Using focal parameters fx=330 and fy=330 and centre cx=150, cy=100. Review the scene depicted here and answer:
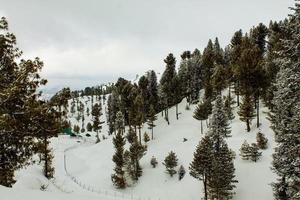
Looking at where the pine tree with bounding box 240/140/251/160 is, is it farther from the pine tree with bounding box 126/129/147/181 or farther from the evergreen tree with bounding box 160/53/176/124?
the evergreen tree with bounding box 160/53/176/124

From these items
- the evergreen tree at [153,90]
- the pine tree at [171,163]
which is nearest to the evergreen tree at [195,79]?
the evergreen tree at [153,90]

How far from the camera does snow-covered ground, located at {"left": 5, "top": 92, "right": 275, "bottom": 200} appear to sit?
1848 inches

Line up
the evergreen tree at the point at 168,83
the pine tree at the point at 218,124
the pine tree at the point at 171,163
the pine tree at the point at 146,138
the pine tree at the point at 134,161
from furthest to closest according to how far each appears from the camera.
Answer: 1. the evergreen tree at the point at 168,83
2. the pine tree at the point at 146,138
3. the pine tree at the point at 134,161
4. the pine tree at the point at 171,163
5. the pine tree at the point at 218,124

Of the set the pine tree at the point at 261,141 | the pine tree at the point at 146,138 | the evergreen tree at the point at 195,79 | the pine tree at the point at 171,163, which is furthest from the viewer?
the evergreen tree at the point at 195,79

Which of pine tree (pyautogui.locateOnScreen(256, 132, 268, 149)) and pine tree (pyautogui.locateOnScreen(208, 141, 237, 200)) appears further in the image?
pine tree (pyautogui.locateOnScreen(256, 132, 268, 149))

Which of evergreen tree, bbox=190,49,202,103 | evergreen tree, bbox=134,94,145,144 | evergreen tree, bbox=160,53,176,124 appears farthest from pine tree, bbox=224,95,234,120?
evergreen tree, bbox=190,49,202,103

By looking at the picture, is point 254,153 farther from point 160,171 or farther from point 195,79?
point 195,79

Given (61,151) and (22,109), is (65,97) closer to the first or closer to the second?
(22,109)

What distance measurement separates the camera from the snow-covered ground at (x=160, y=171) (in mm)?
46928

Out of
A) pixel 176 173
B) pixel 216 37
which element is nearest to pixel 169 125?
pixel 176 173

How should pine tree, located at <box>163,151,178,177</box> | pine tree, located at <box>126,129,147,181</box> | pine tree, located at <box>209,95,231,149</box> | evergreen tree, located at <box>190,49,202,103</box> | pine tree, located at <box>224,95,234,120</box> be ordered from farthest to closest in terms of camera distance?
evergreen tree, located at <box>190,49,202,103</box>
pine tree, located at <box>224,95,234,120</box>
pine tree, located at <box>126,129,147,181</box>
pine tree, located at <box>163,151,178,177</box>
pine tree, located at <box>209,95,231,149</box>

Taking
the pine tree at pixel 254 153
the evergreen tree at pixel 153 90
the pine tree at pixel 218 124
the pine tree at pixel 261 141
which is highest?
the evergreen tree at pixel 153 90

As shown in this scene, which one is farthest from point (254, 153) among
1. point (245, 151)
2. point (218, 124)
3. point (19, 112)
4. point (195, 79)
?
point (195, 79)

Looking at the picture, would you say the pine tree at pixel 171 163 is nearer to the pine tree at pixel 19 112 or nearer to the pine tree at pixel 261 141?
the pine tree at pixel 261 141
